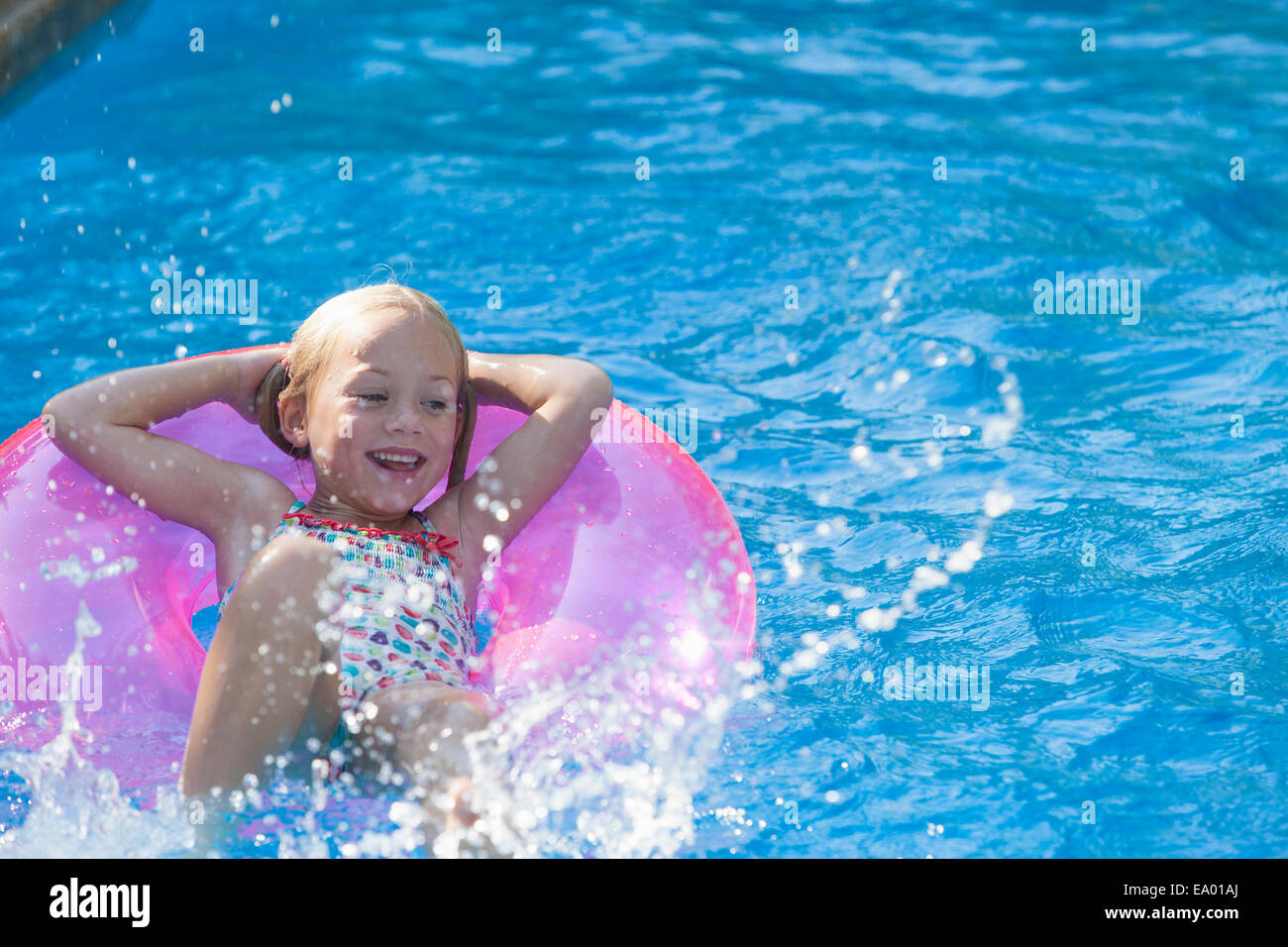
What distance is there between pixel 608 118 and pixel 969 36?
1.93 meters

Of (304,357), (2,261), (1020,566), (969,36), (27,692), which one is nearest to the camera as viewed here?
(27,692)

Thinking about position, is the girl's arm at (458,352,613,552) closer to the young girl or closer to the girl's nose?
the young girl

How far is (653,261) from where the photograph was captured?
468 centimetres

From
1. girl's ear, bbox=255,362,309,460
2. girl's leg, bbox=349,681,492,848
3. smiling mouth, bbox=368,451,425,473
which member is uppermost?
girl's ear, bbox=255,362,309,460

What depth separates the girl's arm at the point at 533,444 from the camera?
105 inches

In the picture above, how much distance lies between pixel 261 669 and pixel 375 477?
575 mm

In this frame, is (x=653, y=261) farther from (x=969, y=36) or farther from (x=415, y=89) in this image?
(x=969, y=36)

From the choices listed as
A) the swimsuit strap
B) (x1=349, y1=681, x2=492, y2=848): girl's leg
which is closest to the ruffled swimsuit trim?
the swimsuit strap

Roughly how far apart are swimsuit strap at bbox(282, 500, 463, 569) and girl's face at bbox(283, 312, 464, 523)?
0.04m

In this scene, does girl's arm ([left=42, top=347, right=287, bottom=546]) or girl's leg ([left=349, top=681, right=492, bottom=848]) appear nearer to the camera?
girl's leg ([left=349, top=681, right=492, bottom=848])

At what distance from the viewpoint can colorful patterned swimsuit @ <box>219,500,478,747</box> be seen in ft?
7.88

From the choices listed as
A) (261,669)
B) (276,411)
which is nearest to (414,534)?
(276,411)

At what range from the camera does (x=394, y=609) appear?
2.48m
